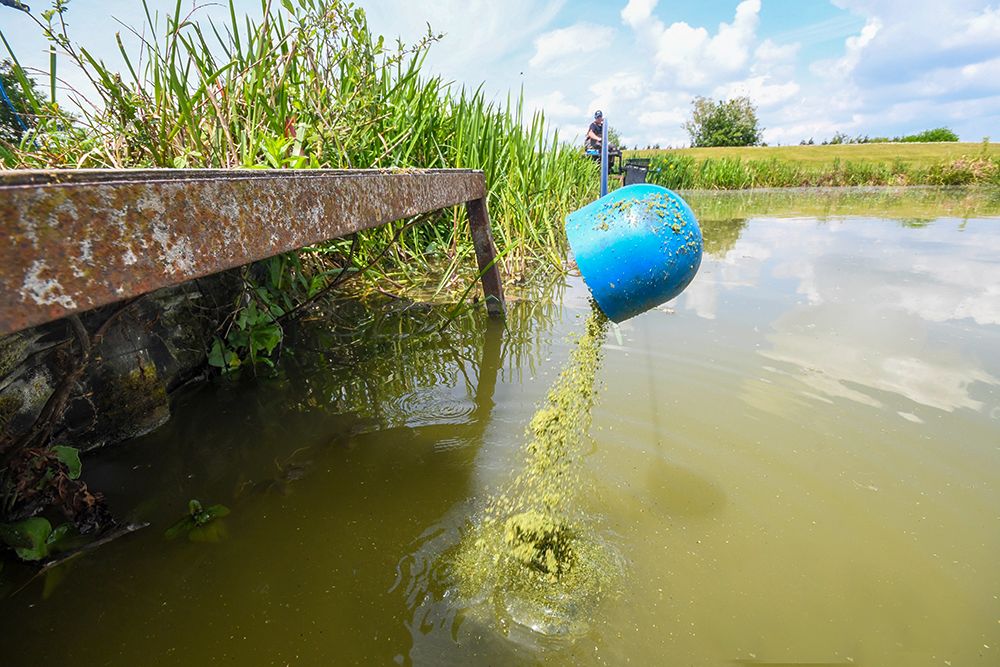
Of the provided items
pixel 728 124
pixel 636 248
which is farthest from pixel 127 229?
pixel 728 124

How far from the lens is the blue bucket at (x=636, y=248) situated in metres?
1.15

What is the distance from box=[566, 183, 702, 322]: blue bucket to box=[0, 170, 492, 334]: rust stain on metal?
0.65 m

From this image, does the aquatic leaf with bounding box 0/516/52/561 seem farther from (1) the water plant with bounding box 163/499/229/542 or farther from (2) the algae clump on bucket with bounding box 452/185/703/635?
(2) the algae clump on bucket with bounding box 452/185/703/635

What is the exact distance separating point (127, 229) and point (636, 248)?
0.95 meters

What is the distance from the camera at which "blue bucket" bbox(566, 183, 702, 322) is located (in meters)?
1.15

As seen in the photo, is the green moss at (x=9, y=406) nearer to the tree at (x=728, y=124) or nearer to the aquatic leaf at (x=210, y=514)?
the aquatic leaf at (x=210, y=514)

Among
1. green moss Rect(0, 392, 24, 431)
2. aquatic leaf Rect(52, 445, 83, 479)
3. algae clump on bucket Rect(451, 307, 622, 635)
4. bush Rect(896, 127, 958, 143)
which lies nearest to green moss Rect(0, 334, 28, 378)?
green moss Rect(0, 392, 24, 431)

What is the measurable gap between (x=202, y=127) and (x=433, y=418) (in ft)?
4.87

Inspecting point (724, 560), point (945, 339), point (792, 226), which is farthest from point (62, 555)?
point (792, 226)

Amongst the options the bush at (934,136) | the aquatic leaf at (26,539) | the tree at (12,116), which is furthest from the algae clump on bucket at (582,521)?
the bush at (934,136)

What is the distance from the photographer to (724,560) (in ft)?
3.78

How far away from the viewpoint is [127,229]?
50 centimetres

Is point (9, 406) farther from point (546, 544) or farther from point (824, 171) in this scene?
point (824, 171)

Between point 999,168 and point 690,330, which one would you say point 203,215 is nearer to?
point 690,330
